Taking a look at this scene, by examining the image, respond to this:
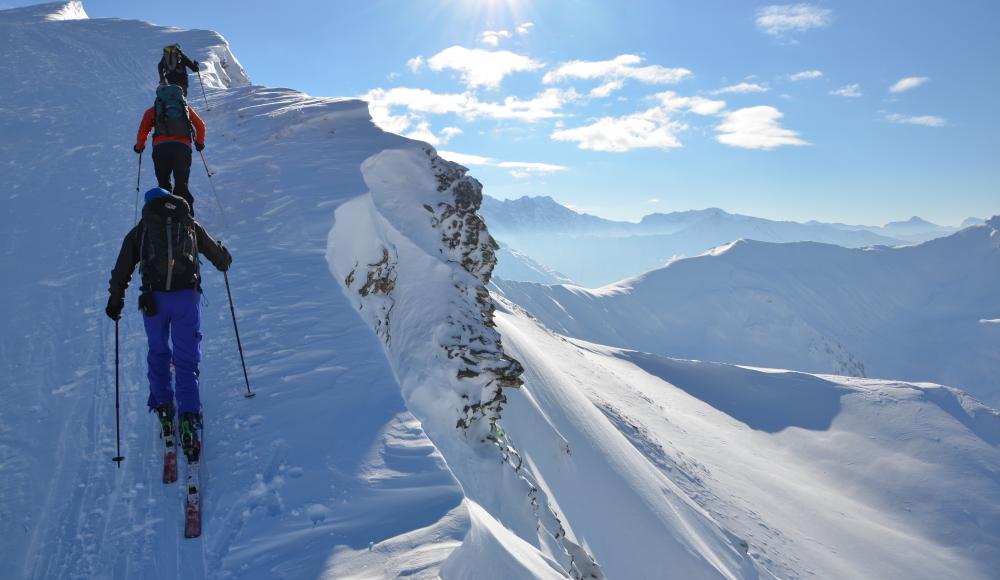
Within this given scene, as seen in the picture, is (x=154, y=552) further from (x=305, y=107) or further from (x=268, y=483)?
(x=305, y=107)

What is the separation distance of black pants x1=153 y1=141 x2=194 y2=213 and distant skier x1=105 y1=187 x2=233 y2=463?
409 cm

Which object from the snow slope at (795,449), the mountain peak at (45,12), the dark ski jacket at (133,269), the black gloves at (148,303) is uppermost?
the mountain peak at (45,12)

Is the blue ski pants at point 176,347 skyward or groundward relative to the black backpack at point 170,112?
groundward

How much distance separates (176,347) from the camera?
5824 mm

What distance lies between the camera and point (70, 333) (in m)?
8.91

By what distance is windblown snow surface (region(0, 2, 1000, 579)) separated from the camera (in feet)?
17.8

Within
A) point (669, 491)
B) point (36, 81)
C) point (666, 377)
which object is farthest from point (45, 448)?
point (666, 377)

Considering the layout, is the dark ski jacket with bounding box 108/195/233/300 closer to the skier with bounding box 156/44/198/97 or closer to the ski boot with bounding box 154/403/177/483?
the ski boot with bounding box 154/403/177/483

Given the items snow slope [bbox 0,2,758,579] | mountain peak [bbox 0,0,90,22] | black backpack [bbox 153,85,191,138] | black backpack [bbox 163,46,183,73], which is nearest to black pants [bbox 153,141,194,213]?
black backpack [bbox 153,85,191,138]

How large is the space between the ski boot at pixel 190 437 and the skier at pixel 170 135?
5.24 m

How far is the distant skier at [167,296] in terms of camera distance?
5.78 metres

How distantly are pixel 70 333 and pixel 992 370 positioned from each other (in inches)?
10694

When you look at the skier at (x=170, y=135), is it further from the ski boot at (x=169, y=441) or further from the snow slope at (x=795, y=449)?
the snow slope at (x=795, y=449)

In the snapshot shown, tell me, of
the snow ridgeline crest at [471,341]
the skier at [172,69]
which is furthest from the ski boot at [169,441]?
the skier at [172,69]
